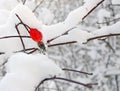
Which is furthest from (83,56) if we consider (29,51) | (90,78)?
(29,51)

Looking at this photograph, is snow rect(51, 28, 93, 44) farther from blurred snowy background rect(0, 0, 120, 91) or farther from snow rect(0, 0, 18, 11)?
blurred snowy background rect(0, 0, 120, 91)

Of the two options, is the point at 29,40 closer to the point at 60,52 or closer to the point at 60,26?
the point at 60,26

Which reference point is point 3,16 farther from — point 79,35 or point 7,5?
point 79,35

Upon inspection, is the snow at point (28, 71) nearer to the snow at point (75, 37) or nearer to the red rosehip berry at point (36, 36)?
the red rosehip berry at point (36, 36)

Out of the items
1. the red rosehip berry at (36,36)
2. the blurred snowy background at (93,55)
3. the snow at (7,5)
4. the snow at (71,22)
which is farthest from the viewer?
the blurred snowy background at (93,55)

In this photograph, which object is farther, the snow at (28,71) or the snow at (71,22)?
the snow at (71,22)

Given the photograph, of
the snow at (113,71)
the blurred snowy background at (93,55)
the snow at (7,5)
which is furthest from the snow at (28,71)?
the snow at (113,71)

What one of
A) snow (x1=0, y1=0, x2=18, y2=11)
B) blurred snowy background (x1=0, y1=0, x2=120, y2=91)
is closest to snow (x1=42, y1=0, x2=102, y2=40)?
snow (x1=0, y1=0, x2=18, y2=11)

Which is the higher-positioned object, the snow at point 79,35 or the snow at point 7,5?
the snow at point 7,5
